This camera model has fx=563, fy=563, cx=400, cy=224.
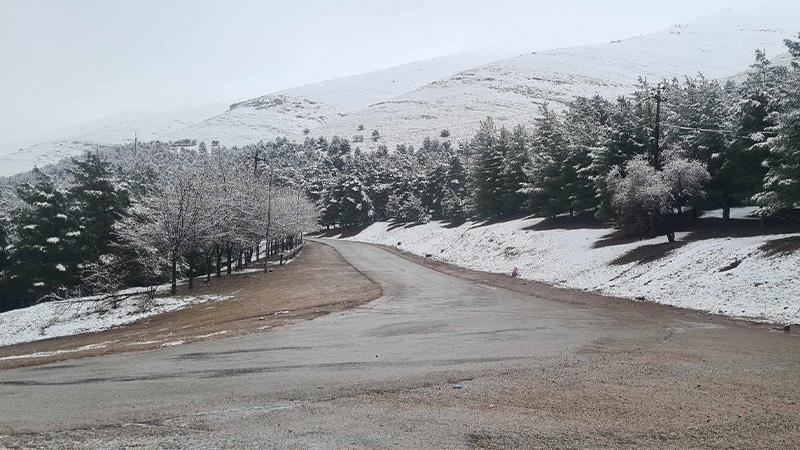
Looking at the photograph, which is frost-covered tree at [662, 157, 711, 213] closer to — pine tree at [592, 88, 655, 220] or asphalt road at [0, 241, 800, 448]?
pine tree at [592, 88, 655, 220]

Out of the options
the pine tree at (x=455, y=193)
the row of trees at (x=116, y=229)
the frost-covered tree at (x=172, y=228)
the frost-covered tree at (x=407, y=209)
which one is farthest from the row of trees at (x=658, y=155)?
the frost-covered tree at (x=172, y=228)

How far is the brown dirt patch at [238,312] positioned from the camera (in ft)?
61.6

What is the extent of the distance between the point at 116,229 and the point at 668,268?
125 feet

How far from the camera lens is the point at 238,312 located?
995 inches

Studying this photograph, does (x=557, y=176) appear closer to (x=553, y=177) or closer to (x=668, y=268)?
(x=553, y=177)

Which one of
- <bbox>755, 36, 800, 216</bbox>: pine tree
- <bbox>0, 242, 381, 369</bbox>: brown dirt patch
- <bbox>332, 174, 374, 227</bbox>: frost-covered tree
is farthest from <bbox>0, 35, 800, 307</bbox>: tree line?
<bbox>332, 174, 374, 227</bbox>: frost-covered tree

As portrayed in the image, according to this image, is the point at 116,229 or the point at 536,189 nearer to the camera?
the point at 116,229

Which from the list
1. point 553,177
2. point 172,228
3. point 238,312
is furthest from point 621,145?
point 172,228

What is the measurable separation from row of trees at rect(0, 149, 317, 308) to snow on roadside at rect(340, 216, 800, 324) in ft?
66.9

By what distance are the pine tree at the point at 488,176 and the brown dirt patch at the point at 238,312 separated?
29958 millimetres

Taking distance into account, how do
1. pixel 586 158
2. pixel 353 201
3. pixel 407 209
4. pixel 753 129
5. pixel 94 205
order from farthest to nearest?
pixel 353 201, pixel 407 209, pixel 94 205, pixel 586 158, pixel 753 129

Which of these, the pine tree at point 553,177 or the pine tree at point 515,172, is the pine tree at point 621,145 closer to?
the pine tree at point 553,177

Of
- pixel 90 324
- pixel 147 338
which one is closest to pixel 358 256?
pixel 90 324

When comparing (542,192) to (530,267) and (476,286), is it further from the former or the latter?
(476,286)
